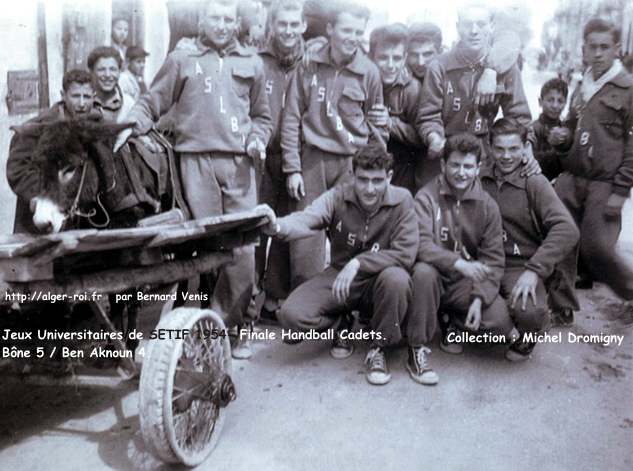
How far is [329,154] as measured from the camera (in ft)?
12.6

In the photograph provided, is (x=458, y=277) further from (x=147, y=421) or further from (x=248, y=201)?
(x=147, y=421)

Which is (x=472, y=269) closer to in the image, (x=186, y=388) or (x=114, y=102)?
(x=186, y=388)

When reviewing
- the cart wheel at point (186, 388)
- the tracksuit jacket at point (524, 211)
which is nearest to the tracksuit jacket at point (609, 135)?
the tracksuit jacket at point (524, 211)

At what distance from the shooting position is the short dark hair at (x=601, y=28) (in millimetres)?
3590

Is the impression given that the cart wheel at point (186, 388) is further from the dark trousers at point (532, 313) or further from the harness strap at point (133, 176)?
the dark trousers at point (532, 313)

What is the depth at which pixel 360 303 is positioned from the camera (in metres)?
3.46

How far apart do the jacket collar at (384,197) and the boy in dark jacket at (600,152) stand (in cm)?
117

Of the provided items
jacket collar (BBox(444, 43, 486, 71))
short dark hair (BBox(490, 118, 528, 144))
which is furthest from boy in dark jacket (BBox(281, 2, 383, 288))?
short dark hair (BBox(490, 118, 528, 144))

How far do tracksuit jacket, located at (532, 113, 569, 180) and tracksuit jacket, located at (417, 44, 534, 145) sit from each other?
0.93 feet

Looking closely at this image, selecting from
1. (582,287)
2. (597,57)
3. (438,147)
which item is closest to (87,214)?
(438,147)

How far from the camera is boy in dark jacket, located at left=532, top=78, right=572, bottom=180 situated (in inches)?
169

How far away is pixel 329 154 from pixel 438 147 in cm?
60

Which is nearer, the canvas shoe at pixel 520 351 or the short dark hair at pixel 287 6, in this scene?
the canvas shoe at pixel 520 351

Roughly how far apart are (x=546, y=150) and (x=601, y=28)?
0.88 m
